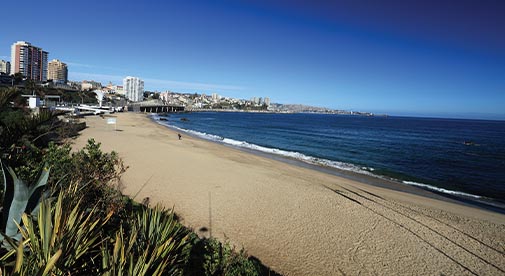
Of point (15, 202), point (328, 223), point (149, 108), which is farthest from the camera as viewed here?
point (149, 108)

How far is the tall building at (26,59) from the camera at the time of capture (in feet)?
304

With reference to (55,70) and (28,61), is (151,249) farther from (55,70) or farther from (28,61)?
(55,70)

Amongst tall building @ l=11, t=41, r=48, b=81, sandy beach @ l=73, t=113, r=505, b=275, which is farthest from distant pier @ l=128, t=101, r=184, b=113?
sandy beach @ l=73, t=113, r=505, b=275

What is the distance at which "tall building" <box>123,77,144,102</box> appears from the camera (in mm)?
186375

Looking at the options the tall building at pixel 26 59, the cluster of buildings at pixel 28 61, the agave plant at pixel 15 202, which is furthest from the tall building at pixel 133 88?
the agave plant at pixel 15 202

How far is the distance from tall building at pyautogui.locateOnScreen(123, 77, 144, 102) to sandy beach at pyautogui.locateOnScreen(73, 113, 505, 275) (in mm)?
193719

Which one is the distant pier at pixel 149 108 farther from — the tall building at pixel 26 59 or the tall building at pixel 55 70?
the tall building at pixel 55 70

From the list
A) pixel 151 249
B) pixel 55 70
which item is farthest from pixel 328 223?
pixel 55 70

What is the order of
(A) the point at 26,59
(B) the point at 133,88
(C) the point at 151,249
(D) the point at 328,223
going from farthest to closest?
1. (B) the point at 133,88
2. (A) the point at 26,59
3. (D) the point at 328,223
4. (C) the point at 151,249

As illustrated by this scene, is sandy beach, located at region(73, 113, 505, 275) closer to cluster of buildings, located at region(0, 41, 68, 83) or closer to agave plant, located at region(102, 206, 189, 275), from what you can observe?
agave plant, located at region(102, 206, 189, 275)

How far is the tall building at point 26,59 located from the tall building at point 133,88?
83.6m

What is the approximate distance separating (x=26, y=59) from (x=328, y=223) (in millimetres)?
125122

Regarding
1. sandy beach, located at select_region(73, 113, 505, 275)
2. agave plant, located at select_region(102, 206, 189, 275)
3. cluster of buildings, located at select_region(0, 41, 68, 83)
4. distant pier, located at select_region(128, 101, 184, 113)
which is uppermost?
cluster of buildings, located at select_region(0, 41, 68, 83)

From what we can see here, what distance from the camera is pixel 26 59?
316 feet
